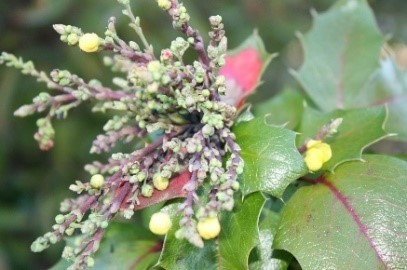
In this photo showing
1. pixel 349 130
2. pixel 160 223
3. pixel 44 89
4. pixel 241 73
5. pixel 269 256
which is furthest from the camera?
pixel 44 89

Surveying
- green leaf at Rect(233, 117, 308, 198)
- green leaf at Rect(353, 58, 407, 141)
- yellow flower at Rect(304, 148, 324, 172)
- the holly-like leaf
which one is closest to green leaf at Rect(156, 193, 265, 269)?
green leaf at Rect(233, 117, 308, 198)

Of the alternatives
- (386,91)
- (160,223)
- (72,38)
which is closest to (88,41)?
(72,38)

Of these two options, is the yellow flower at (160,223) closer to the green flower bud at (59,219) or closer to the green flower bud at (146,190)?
the green flower bud at (146,190)

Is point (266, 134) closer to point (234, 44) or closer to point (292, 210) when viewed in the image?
point (292, 210)

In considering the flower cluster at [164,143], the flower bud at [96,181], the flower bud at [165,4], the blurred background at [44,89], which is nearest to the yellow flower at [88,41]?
the flower cluster at [164,143]

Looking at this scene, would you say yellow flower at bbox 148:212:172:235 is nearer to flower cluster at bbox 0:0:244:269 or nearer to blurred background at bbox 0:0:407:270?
flower cluster at bbox 0:0:244:269

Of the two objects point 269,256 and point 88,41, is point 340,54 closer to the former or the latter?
point 269,256

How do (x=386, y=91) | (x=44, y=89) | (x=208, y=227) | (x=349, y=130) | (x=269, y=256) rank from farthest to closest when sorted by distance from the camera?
(x=44, y=89), (x=386, y=91), (x=349, y=130), (x=269, y=256), (x=208, y=227)

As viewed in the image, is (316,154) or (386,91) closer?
(316,154)

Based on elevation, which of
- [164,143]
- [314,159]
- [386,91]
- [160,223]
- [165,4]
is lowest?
[386,91]
